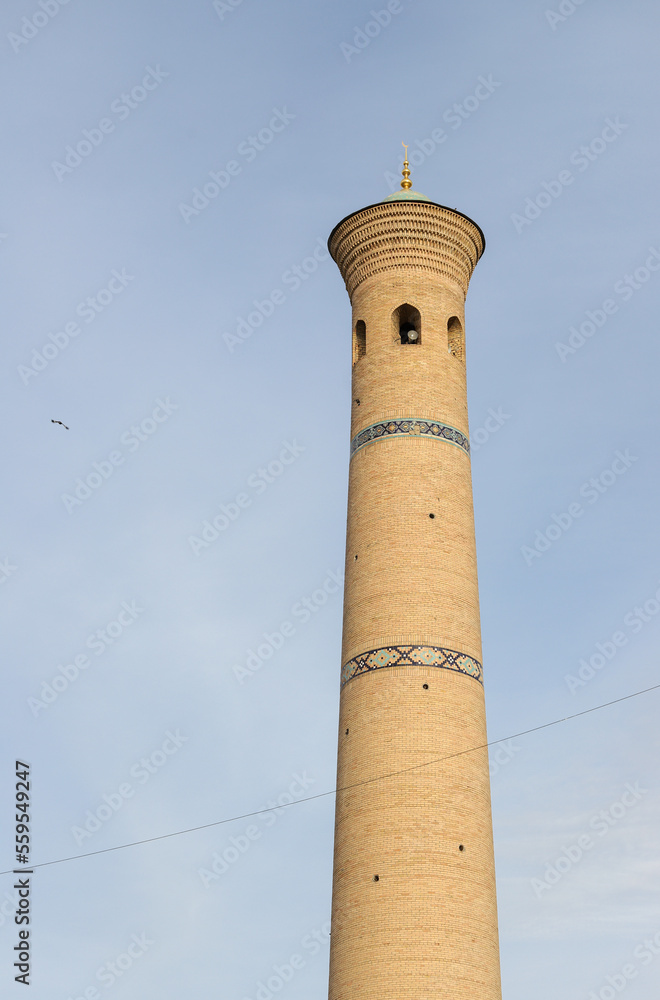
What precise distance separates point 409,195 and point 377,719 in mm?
8571

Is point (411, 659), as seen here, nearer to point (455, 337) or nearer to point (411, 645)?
point (411, 645)

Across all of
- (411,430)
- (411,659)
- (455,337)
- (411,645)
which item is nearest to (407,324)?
(455,337)

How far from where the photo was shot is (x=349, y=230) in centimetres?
Answer: 2105

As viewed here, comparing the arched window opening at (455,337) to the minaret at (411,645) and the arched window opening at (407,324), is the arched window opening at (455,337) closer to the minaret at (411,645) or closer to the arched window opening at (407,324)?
the minaret at (411,645)

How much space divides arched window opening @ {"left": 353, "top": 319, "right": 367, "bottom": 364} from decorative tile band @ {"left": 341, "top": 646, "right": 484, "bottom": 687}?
510cm

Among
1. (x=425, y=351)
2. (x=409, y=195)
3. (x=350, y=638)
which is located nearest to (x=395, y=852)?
(x=350, y=638)

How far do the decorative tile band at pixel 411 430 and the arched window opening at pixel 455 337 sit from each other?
1583 mm

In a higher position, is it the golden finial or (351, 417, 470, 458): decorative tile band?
the golden finial

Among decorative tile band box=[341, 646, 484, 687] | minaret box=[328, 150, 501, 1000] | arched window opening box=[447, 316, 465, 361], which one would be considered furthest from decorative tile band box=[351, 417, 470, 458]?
decorative tile band box=[341, 646, 484, 687]

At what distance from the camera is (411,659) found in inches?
698

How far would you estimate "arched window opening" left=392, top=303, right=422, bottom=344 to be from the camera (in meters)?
20.3

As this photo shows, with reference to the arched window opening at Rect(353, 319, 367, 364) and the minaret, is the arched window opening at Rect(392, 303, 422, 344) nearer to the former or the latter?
the minaret

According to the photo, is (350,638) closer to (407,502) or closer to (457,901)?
(407,502)

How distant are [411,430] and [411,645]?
10.9ft
